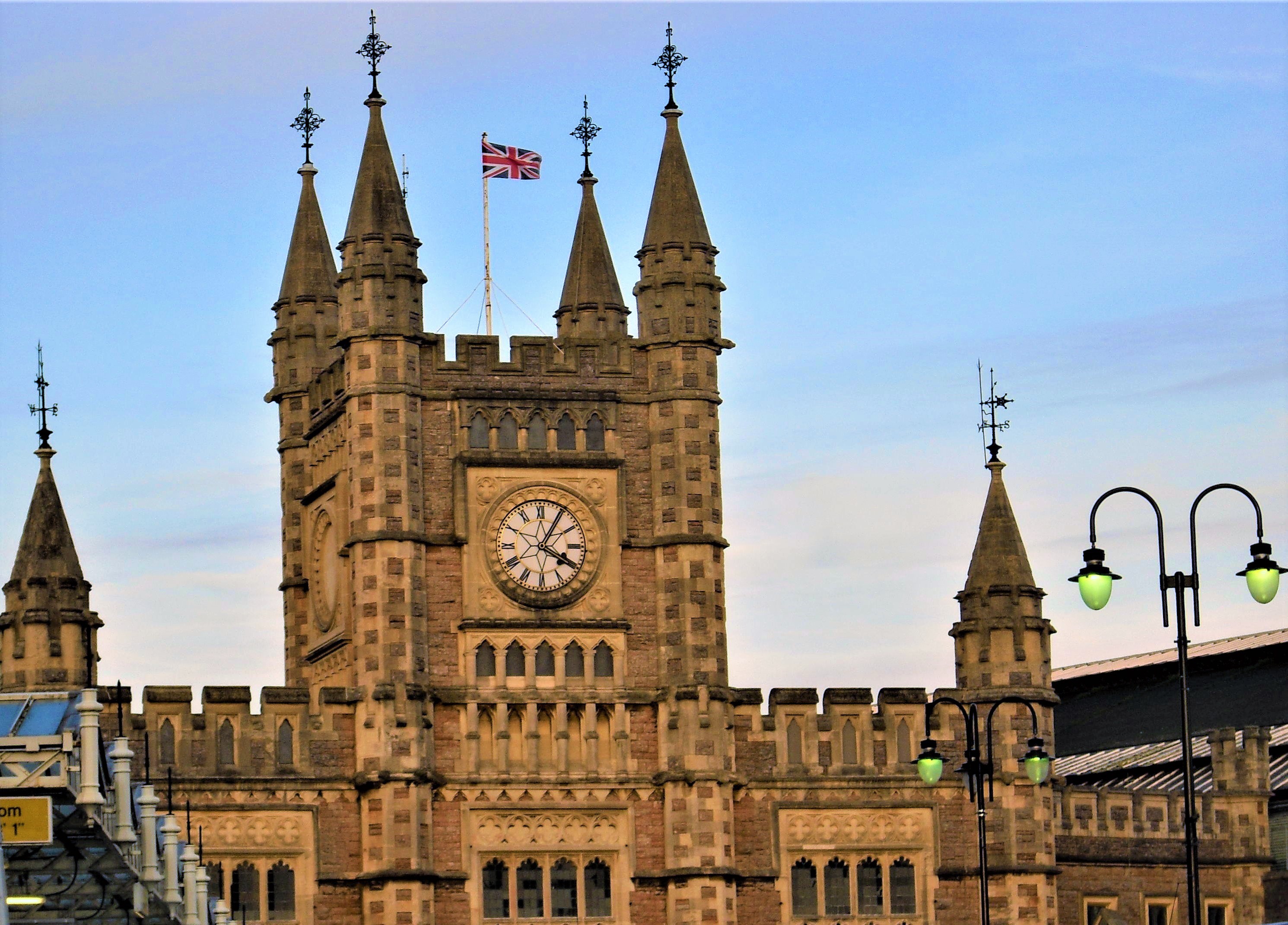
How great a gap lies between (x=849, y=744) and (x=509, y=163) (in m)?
16.8

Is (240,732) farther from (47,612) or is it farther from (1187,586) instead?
(1187,586)

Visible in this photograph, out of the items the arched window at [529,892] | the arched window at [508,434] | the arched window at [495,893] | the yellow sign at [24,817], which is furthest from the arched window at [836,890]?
the yellow sign at [24,817]

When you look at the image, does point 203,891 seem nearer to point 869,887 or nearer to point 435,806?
point 435,806

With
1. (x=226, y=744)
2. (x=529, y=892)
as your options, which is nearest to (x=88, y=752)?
(x=226, y=744)

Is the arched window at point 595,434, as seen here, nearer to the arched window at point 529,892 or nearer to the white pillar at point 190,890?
the arched window at point 529,892

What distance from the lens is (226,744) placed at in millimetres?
75062

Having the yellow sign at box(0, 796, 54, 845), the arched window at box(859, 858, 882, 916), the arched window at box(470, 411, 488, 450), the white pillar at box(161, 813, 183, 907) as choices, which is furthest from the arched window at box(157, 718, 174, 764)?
the yellow sign at box(0, 796, 54, 845)

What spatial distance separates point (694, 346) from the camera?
7900cm

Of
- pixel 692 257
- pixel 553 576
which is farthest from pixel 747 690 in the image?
pixel 692 257

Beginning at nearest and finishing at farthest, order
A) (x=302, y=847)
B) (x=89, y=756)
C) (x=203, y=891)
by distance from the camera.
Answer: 1. (x=89, y=756)
2. (x=203, y=891)
3. (x=302, y=847)

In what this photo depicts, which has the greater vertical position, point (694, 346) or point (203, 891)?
point (694, 346)

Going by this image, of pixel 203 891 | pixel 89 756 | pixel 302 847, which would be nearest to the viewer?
pixel 89 756

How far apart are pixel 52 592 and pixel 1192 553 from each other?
118 feet

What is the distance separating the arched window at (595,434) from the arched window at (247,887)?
1278cm
